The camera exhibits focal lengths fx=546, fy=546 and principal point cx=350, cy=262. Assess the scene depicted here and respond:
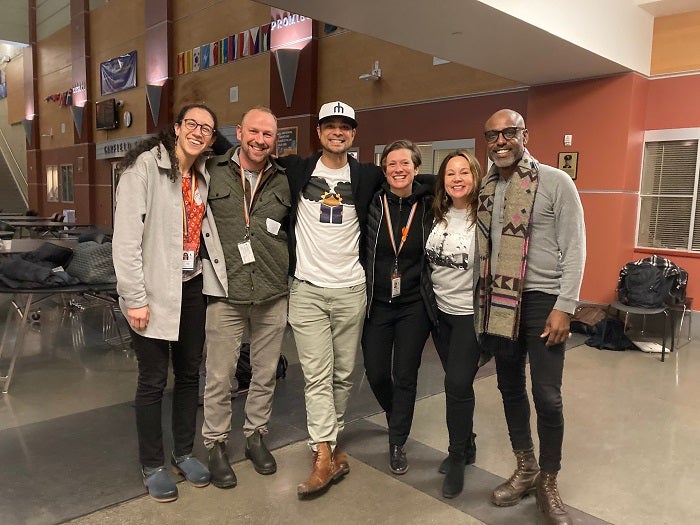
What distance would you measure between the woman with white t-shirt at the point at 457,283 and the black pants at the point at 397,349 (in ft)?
0.41

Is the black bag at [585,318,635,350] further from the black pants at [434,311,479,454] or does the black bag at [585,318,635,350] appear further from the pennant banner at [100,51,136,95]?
the pennant banner at [100,51,136,95]

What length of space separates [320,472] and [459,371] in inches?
28.4

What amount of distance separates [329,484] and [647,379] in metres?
2.88

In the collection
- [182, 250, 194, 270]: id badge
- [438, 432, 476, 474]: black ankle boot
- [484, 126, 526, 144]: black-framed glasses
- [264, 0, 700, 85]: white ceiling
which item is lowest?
[438, 432, 476, 474]: black ankle boot

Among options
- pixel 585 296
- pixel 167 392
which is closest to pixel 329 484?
pixel 167 392

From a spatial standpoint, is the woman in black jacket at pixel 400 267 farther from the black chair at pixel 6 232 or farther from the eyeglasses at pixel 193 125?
the black chair at pixel 6 232

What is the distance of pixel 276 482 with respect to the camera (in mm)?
2379

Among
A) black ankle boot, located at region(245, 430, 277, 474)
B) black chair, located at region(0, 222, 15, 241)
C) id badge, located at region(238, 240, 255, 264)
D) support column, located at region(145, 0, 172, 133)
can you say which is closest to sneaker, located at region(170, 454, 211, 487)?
black ankle boot, located at region(245, 430, 277, 474)

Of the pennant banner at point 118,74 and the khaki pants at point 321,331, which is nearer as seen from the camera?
the khaki pants at point 321,331

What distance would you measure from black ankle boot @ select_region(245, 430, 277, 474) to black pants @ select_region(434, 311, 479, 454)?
806 mm

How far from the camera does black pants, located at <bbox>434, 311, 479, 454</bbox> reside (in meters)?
2.23

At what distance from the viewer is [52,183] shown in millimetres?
16031

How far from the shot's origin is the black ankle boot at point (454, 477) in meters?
2.30

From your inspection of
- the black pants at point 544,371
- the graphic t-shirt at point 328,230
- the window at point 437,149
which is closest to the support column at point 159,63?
Result: the window at point 437,149
